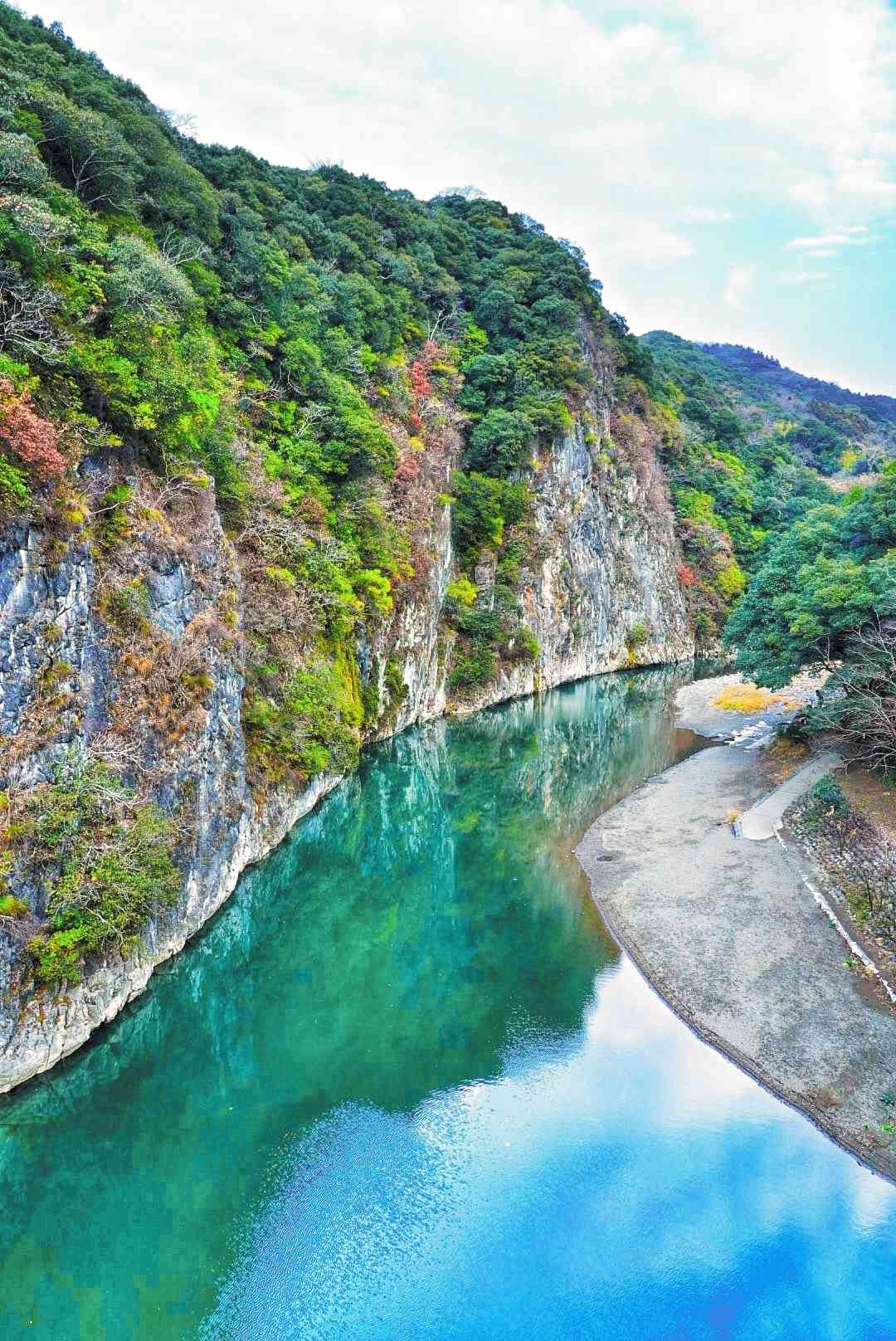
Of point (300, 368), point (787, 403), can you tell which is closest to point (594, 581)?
point (300, 368)

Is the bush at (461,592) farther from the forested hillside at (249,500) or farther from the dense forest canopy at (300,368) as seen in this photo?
the forested hillside at (249,500)

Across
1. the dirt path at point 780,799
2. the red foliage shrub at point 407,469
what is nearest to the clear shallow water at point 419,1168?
the dirt path at point 780,799

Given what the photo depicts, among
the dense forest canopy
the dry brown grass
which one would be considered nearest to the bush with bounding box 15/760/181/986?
the dense forest canopy

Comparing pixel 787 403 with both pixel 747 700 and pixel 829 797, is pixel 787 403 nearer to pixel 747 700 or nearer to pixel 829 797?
pixel 747 700

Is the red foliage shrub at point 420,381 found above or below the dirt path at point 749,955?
above

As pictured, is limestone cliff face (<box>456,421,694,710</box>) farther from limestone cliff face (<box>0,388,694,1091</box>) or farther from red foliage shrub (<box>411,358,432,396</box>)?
limestone cliff face (<box>0,388,694,1091</box>)
